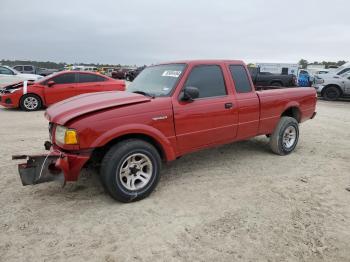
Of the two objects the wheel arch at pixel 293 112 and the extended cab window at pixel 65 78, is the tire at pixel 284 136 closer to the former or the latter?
the wheel arch at pixel 293 112

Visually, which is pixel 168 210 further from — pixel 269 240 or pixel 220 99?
pixel 220 99

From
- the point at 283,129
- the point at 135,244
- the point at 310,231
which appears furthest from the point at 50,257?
the point at 283,129

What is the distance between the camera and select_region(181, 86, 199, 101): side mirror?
4.35 meters

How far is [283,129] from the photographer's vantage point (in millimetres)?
6074

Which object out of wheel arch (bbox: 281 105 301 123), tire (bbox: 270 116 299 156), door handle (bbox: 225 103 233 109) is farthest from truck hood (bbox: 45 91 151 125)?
wheel arch (bbox: 281 105 301 123)

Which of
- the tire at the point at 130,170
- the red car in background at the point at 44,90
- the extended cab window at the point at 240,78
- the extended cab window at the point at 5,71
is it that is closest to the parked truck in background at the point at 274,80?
the red car in background at the point at 44,90

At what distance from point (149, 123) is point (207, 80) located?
134cm

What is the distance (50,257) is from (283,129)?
4.60 metres

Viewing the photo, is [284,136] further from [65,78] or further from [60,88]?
[65,78]

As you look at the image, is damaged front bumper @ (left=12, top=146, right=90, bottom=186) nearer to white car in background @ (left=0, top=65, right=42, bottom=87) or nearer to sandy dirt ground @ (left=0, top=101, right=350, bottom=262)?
sandy dirt ground @ (left=0, top=101, right=350, bottom=262)

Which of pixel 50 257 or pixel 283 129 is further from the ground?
pixel 283 129

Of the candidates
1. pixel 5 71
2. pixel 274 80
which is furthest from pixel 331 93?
pixel 5 71

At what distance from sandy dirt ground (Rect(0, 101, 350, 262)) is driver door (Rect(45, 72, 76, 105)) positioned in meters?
6.49

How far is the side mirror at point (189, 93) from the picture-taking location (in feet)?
14.3
